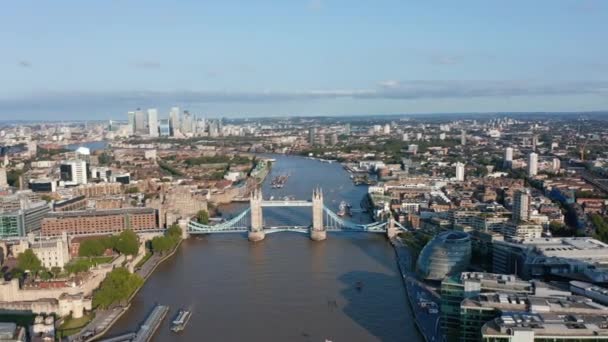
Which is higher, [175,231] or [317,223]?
[317,223]

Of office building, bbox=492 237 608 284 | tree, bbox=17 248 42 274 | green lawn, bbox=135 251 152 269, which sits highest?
office building, bbox=492 237 608 284

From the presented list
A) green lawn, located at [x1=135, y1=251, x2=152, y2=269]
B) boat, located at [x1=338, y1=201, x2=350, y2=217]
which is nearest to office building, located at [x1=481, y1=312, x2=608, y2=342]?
green lawn, located at [x1=135, y1=251, x2=152, y2=269]

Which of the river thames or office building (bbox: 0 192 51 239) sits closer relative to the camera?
the river thames

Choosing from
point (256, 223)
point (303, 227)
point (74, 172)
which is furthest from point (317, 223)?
point (74, 172)

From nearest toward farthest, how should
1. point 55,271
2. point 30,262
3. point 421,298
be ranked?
point 421,298
point 30,262
point 55,271

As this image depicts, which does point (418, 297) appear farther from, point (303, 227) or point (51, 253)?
point (51, 253)

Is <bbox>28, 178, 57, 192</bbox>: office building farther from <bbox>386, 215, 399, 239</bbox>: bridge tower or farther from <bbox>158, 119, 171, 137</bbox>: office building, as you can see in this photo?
<bbox>158, 119, 171, 137</bbox>: office building
